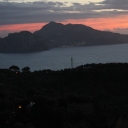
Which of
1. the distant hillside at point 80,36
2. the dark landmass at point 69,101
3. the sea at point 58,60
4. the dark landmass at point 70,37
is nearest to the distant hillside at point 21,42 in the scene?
the dark landmass at point 70,37

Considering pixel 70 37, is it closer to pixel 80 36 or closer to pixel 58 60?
pixel 80 36

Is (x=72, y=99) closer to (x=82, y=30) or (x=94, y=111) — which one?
(x=94, y=111)

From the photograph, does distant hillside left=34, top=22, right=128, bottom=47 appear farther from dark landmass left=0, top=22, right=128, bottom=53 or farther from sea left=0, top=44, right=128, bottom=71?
sea left=0, top=44, right=128, bottom=71

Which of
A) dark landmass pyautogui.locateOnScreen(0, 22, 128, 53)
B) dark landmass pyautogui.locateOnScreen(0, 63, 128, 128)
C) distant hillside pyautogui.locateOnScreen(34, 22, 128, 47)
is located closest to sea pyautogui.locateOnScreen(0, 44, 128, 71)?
dark landmass pyautogui.locateOnScreen(0, 63, 128, 128)

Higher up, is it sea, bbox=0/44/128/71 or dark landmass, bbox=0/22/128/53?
dark landmass, bbox=0/22/128/53

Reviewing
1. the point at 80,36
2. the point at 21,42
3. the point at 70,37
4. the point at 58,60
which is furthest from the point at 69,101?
the point at 80,36

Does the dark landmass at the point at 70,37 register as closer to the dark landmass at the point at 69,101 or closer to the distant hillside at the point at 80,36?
the distant hillside at the point at 80,36
